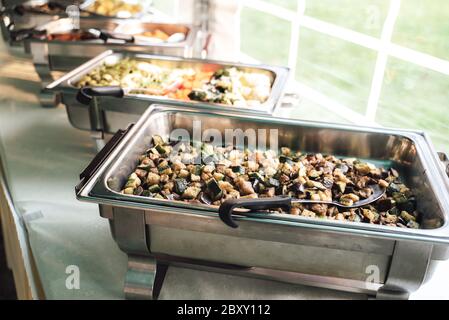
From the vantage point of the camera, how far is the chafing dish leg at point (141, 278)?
841mm

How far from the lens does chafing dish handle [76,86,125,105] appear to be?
3.96 ft

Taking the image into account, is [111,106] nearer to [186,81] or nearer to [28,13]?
[186,81]

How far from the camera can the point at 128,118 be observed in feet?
4.14

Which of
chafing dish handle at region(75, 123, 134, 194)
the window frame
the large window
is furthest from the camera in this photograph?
the large window

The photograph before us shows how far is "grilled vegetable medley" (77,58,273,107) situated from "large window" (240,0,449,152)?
263mm

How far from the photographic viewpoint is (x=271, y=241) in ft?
2.47

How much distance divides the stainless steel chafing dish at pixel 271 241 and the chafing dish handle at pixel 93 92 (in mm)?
319

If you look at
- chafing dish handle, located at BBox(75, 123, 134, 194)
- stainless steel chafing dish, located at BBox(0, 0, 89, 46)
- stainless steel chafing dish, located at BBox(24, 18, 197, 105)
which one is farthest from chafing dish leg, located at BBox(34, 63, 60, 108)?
chafing dish handle, located at BBox(75, 123, 134, 194)

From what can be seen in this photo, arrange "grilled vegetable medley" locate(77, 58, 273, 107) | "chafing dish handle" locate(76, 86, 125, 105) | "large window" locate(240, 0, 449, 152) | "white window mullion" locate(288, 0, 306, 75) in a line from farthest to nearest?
"white window mullion" locate(288, 0, 306, 75) → "large window" locate(240, 0, 449, 152) → "grilled vegetable medley" locate(77, 58, 273, 107) → "chafing dish handle" locate(76, 86, 125, 105)

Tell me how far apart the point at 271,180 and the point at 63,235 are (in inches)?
20.1

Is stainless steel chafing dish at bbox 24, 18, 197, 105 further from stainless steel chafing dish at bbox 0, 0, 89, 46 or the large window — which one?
the large window

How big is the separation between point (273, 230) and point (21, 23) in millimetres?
2024

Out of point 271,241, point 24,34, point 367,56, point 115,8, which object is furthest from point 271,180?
point 367,56

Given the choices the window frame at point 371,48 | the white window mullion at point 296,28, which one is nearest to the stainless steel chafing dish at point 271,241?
the window frame at point 371,48
